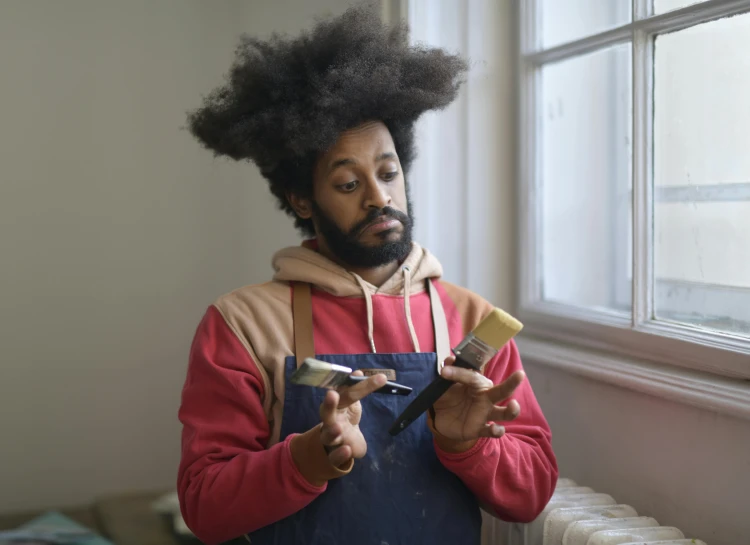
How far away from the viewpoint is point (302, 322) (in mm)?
1311

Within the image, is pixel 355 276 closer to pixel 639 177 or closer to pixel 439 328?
pixel 439 328

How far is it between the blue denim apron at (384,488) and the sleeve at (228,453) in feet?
0.17

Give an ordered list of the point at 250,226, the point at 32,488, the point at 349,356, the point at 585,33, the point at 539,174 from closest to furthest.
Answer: the point at 349,356 → the point at 585,33 → the point at 539,174 → the point at 32,488 → the point at 250,226

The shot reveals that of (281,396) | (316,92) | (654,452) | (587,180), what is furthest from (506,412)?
(587,180)

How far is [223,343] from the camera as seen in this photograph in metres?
1.29

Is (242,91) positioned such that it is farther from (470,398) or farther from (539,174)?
(539,174)

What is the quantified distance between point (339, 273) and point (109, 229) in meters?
0.97

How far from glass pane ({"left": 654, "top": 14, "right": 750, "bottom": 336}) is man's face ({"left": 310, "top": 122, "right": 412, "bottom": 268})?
1.70 feet

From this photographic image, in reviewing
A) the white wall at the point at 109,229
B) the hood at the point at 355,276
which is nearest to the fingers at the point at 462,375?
the hood at the point at 355,276

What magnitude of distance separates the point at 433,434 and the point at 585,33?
94cm

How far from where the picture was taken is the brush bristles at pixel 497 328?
104cm

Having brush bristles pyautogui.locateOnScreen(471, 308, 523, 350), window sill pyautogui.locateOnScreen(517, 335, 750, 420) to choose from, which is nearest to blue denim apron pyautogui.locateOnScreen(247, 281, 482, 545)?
brush bristles pyautogui.locateOnScreen(471, 308, 523, 350)

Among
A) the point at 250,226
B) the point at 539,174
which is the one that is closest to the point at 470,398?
the point at 539,174

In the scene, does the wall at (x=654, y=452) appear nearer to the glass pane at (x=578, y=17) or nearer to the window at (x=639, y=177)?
the window at (x=639, y=177)
